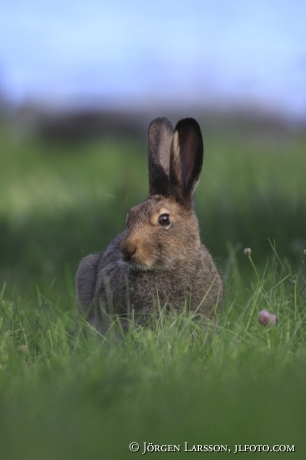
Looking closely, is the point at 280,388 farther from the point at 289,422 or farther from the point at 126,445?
the point at 126,445

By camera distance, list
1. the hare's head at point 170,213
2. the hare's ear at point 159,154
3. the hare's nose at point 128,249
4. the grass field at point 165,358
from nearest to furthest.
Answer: the grass field at point 165,358 < the hare's nose at point 128,249 < the hare's head at point 170,213 < the hare's ear at point 159,154

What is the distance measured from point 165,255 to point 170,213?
0.30 m

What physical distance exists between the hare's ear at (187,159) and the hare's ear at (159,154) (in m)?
0.11

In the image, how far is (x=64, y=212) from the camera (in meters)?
9.09

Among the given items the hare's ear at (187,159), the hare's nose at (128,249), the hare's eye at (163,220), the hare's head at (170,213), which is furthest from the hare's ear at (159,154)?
the hare's nose at (128,249)

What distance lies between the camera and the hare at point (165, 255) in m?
4.95

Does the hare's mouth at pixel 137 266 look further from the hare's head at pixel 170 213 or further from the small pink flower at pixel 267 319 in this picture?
the small pink flower at pixel 267 319

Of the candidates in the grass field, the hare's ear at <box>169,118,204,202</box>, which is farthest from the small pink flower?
the hare's ear at <box>169,118,204,202</box>

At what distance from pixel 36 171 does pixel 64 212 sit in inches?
248

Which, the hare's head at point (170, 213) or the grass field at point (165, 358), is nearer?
the grass field at point (165, 358)

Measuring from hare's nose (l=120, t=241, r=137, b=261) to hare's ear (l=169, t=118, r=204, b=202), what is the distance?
0.60m

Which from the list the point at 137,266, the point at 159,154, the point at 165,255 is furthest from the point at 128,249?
the point at 159,154

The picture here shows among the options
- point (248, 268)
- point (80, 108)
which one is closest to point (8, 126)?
point (80, 108)

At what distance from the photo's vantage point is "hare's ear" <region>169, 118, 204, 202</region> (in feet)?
17.0
